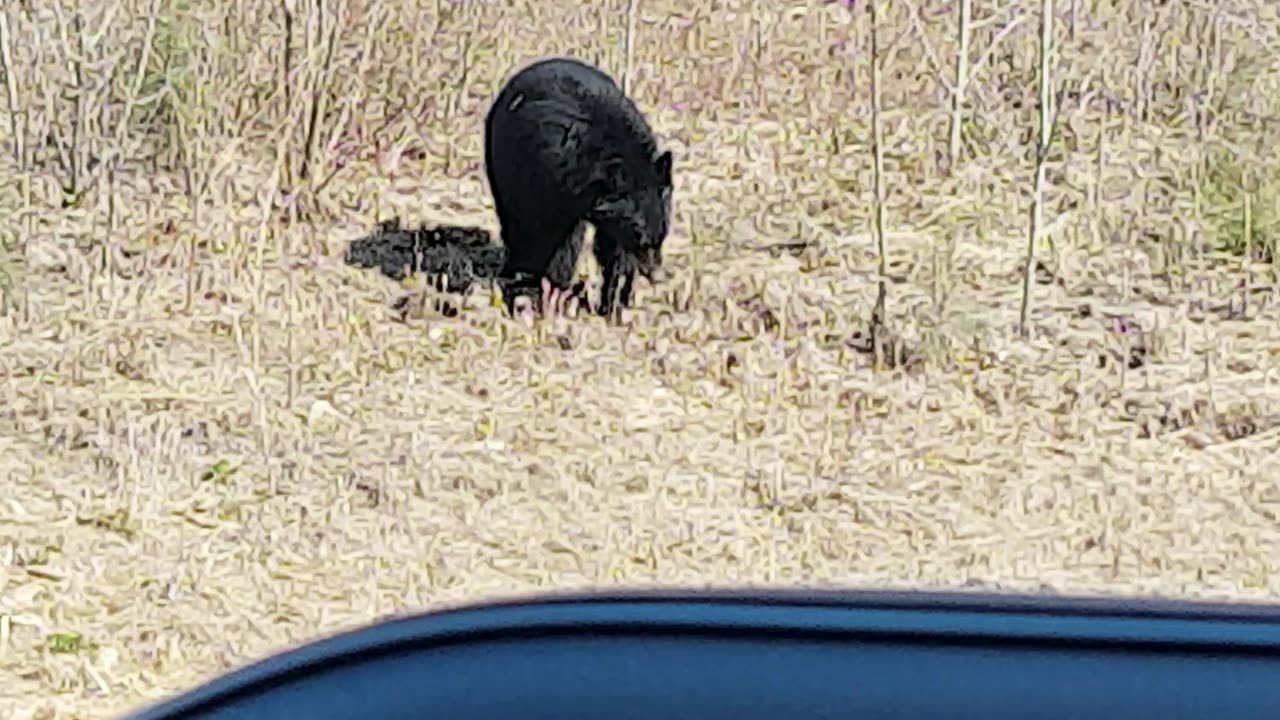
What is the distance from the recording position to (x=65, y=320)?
321 inches

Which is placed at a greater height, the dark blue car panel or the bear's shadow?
the bear's shadow

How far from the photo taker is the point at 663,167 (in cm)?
868

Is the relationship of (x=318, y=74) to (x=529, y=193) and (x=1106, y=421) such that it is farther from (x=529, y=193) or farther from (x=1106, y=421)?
(x=1106, y=421)

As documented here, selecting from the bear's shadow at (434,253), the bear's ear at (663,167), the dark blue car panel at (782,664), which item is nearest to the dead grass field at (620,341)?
the bear's shadow at (434,253)

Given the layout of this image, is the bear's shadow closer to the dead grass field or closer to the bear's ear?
the dead grass field

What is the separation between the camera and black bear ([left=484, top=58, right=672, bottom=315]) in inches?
342

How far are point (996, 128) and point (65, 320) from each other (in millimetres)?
5016

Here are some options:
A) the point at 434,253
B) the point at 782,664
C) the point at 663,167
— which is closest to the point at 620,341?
the point at 663,167

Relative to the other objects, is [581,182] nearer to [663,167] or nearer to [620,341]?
[663,167]

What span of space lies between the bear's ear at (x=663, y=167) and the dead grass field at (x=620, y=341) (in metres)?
0.47

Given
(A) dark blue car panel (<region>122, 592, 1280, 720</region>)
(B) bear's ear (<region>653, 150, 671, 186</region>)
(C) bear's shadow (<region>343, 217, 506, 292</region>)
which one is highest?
(B) bear's ear (<region>653, 150, 671, 186</region>)

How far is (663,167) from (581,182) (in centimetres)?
36

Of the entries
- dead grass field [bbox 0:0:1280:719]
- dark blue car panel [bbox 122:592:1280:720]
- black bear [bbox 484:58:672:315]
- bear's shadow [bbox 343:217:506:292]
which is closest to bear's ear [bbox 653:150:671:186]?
black bear [bbox 484:58:672:315]

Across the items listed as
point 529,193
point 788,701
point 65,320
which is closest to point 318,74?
point 529,193
